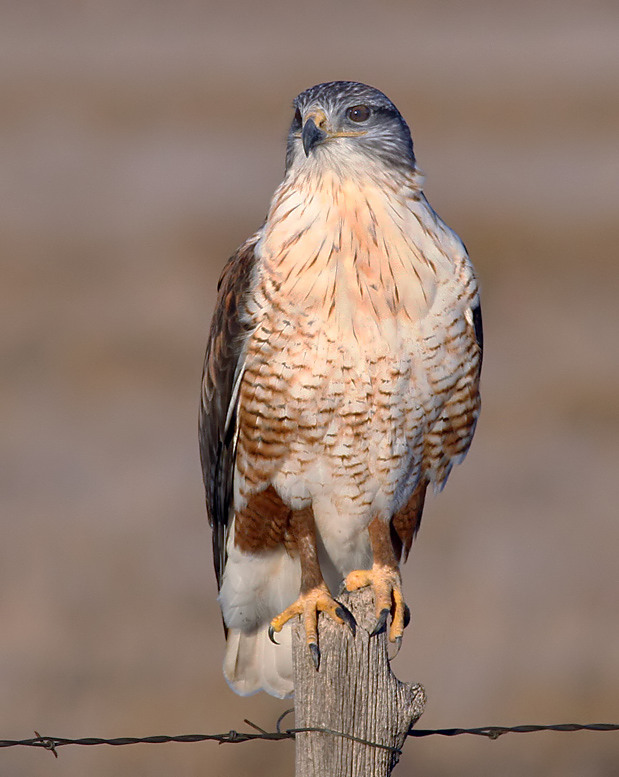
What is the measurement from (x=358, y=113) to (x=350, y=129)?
69mm

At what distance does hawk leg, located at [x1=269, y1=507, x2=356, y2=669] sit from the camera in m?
3.78

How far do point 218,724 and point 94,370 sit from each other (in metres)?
6.89

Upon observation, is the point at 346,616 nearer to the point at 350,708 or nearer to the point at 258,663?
the point at 350,708

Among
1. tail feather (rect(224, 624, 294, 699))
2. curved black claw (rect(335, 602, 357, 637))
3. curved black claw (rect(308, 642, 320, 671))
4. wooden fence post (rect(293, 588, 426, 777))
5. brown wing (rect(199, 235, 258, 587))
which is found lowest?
wooden fence post (rect(293, 588, 426, 777))

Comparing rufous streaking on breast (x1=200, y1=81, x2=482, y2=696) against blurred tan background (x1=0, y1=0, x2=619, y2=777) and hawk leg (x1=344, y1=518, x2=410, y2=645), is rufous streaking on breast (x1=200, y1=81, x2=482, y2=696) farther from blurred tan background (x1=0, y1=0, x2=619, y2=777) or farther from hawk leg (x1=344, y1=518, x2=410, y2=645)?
blurred tan background (x1=0, y1=0, x2=619, y2=777)

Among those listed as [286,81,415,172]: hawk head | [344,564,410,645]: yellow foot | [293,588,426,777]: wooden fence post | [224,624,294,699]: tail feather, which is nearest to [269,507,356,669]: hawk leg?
[344,564,410,645]: yellow foot

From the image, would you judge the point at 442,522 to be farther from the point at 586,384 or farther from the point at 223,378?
the point at 223,378

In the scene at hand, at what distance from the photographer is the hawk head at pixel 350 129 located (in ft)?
12.8

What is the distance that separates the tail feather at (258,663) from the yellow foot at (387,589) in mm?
549

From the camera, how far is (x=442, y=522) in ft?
33.9

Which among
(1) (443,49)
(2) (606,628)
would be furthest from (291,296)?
(1) (443,49)

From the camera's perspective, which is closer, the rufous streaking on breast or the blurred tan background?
the rufous streaking on breast

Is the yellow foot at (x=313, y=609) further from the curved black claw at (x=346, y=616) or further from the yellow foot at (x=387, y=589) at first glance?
the yellow foot at (x=387, y=589)

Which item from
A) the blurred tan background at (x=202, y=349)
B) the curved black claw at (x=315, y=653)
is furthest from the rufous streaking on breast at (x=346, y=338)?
the blurred tan background at (x=202, y=349)
